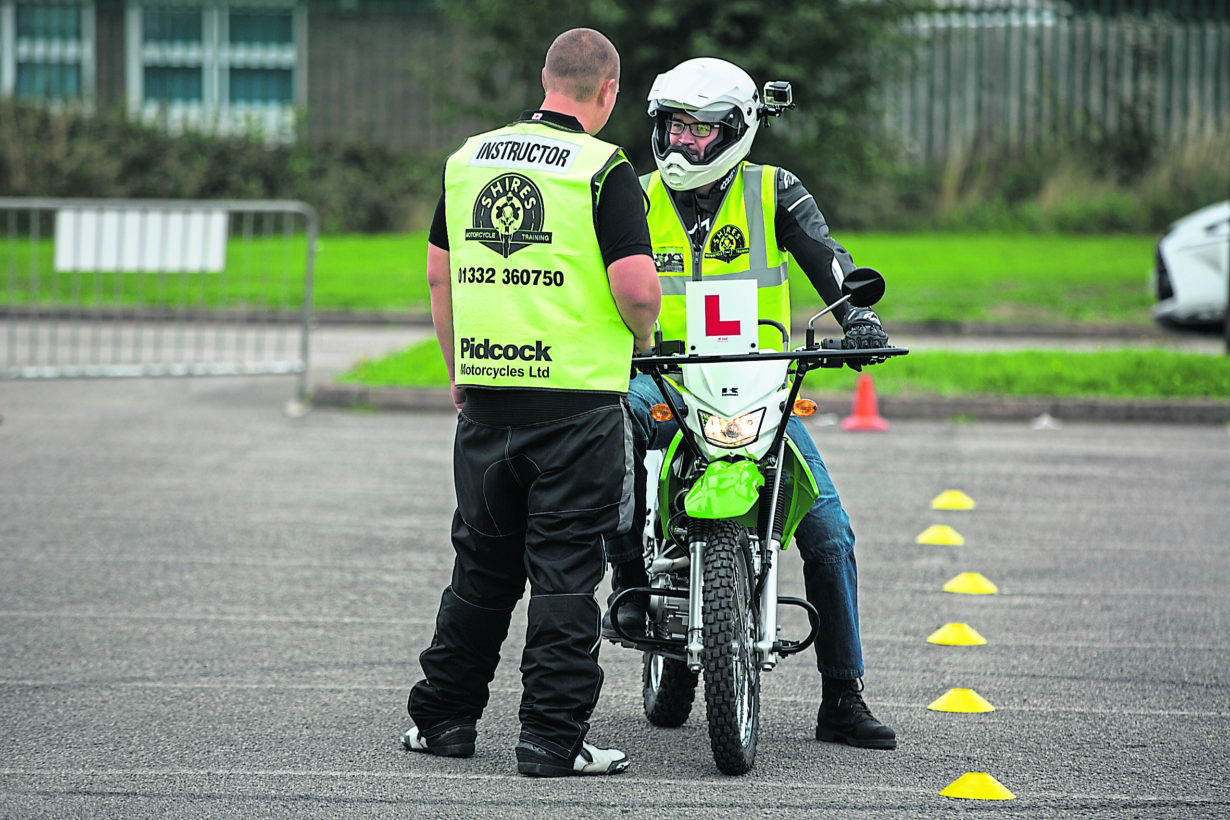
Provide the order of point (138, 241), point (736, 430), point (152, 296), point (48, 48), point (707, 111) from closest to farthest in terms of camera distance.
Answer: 1. point (736, 430)
2. point (707, 111)
3. point (138, 241)
4. point (152, 296)
5. point (48, 48)

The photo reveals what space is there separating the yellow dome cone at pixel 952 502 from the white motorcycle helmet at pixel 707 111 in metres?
4.31

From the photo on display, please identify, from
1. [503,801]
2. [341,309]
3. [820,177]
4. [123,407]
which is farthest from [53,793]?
[820,177]

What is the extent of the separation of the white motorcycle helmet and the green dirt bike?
34 centimetres

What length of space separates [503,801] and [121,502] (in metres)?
4.91

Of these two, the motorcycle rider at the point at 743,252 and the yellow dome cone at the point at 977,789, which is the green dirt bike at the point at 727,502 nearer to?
the motorcycle rider at the point at 743,252

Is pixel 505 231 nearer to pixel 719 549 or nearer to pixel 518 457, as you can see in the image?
pixel 518 457

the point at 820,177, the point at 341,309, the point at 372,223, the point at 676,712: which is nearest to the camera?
the point at 676,712

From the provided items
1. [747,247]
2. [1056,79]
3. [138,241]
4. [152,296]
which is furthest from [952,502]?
[1056,79]

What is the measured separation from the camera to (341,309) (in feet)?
58.0

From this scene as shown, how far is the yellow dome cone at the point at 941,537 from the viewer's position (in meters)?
7.50

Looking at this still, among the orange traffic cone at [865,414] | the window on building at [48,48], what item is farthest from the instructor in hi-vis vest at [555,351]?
the window on building at [48,48]

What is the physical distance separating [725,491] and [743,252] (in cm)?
80

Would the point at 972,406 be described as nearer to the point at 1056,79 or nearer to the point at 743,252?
the point at 743,252

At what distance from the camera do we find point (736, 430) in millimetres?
4250
